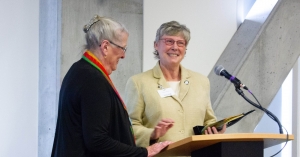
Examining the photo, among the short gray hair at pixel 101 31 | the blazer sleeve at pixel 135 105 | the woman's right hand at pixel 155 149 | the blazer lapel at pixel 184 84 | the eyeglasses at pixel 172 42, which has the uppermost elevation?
the eyeglasses at pixel 172 42

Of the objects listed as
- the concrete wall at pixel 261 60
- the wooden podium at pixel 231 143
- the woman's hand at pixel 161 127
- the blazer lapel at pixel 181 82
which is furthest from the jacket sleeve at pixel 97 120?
the concrete wall at pixel 261 60

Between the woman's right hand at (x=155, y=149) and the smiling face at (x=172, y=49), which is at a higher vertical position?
the smiling face at (x=172, y=49)

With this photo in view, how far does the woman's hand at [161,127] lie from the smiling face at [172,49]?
2.03ft

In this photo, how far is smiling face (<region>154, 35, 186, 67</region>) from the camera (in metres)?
3.59

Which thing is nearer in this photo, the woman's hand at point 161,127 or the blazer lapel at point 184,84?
the woman's hand at point 161,127

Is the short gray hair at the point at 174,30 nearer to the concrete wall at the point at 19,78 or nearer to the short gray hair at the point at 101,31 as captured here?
the short gray hair at the point at 101,31

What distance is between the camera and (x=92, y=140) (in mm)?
2506

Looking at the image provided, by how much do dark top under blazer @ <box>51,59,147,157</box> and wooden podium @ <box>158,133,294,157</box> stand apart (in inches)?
11.3

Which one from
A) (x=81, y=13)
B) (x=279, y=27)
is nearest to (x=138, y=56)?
(x=81, y=13)

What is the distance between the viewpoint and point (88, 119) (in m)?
2.50

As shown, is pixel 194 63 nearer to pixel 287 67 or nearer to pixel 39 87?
pixel 287 67

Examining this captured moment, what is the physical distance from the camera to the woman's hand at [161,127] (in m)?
3.00

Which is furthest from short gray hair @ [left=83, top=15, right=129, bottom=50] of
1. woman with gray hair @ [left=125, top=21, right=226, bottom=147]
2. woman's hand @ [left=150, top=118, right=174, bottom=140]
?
woman with gray hair @ [left=125, top=21, right=226, bottom=147]

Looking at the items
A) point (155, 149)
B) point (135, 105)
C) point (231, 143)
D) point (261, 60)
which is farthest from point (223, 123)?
point (261, 60)
